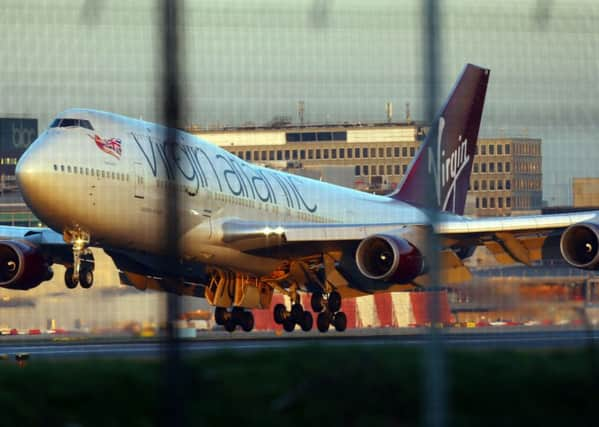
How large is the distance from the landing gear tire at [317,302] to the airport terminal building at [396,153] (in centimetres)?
984

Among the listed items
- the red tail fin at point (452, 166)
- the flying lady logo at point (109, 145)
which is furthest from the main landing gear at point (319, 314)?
the flying lady logo at point (109, 145)

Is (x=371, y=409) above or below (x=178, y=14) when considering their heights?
below

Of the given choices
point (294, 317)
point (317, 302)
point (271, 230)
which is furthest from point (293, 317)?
point (271, 230)

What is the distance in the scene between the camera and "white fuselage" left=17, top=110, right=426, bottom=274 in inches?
694

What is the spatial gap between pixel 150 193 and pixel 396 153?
558 cm

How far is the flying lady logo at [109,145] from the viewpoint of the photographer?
22.6m

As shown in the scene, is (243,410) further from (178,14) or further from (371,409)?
(178,14)

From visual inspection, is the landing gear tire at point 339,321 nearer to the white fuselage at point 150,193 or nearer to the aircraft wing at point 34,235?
the white fuselage at point 150,193

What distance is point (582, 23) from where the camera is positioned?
10.7 meters

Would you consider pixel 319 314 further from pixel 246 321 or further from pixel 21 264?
pixel 21 264

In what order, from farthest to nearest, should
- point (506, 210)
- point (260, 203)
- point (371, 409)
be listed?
point (260, 203) < point (506, 210) < point (371, 409)

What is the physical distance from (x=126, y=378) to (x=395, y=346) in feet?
8.98

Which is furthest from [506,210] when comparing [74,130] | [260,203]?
[260,203]

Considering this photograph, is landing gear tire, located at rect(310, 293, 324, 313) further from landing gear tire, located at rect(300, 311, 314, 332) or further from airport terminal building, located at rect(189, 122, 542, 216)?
airport terminal building, located at rect(189, 122, 542, 216)
